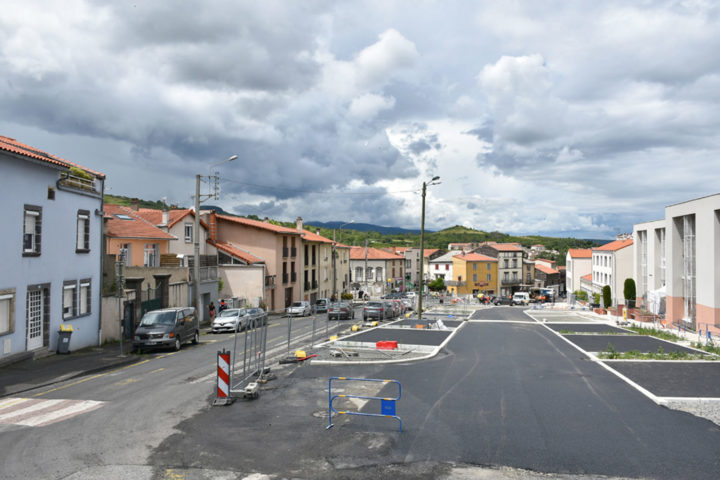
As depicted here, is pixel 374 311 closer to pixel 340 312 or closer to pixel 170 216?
pixel 340 312

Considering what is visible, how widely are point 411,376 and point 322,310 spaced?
34272mm

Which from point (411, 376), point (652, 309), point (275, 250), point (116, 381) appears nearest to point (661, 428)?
point (411, 376)

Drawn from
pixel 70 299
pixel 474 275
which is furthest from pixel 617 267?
pixel 70 299

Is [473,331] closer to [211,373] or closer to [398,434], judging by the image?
[211,373]

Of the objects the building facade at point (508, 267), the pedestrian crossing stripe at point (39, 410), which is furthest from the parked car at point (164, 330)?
the building facade at point (508, 267)

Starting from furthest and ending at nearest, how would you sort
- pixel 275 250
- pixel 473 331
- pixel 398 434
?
pixel 275 250 < pixel 473 331 < pixel 398 434

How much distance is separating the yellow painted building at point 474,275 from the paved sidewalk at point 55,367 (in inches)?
3351

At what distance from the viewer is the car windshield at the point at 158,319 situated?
2172cm

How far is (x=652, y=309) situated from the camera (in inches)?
1505

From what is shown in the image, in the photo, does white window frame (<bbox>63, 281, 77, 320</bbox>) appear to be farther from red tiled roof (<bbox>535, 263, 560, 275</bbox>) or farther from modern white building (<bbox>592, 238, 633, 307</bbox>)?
red tiled roof (<bbox>535, 263, 560, 275</bbox>)

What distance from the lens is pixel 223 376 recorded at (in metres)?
11.7

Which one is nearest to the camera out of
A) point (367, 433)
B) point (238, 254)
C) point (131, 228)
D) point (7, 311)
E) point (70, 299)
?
point (367, 433)

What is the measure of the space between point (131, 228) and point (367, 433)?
1215 inches

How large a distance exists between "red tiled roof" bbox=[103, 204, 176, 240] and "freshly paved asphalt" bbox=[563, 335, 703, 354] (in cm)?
2713
